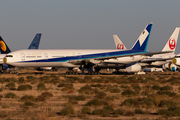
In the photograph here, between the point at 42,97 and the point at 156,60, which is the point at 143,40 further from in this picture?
the point at 42,97

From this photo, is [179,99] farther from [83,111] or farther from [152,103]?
[83,111]

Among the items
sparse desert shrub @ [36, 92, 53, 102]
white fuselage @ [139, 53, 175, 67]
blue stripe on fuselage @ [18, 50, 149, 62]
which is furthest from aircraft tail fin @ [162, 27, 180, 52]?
sparse desert shrub @ [36, 92, 53, 102]

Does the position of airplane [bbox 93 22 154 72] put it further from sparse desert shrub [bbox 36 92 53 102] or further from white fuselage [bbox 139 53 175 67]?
sparse desert shrub [bbox 36 92 53 102]

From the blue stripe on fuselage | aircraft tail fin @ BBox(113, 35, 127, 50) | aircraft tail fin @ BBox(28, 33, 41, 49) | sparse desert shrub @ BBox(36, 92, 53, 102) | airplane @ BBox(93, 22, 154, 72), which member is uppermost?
aircraft tail fin @ BBox(28, 33, 41, 49)

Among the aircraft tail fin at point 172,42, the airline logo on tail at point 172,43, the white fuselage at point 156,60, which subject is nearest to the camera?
the white fuselage at point 156,60

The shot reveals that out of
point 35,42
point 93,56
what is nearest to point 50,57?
point 93,56

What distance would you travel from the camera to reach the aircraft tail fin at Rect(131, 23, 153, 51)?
6481cm

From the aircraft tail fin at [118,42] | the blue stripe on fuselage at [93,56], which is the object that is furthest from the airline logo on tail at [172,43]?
the blue stripe on fuselage at [93,56]

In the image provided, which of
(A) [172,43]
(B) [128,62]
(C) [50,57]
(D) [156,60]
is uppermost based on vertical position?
(A) [172,43]

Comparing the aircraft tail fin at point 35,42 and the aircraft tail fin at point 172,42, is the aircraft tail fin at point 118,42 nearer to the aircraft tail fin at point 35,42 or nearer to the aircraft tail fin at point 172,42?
the aircraft tail fin at point 172,42

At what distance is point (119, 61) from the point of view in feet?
203

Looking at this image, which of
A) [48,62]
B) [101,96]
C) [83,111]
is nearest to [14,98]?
[101,96]

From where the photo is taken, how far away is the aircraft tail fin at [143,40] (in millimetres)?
64812

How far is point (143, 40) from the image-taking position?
2562 inches
